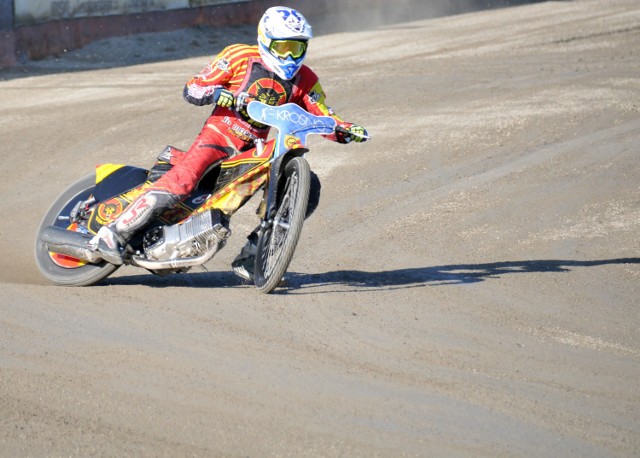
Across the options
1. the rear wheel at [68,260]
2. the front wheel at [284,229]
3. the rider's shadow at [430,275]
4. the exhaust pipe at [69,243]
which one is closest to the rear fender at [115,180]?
the rear wheel at [68,260]

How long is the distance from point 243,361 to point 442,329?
1410mm

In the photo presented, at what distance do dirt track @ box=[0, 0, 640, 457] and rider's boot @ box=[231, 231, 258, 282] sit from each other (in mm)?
135

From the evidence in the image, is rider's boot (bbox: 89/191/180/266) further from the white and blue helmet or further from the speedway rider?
the white and blue helmet

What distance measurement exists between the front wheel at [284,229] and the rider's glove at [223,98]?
1.81 feet

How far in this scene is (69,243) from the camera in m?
7.13

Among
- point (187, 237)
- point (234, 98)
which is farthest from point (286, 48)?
point (187, 237)

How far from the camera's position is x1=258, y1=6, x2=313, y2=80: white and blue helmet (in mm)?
6484

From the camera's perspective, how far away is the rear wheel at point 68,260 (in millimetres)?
7223

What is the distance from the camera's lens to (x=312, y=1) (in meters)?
25.1

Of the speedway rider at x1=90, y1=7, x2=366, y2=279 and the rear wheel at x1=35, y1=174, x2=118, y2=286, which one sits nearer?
the speedway rider at x1=90, y1=7, x2=366, y2=279

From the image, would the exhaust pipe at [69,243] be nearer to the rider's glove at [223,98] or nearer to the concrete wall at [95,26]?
the rider's glove at [223,98]

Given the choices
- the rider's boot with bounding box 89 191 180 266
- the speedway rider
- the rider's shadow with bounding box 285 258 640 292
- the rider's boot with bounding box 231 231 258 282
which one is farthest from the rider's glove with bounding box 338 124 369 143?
the rider's boot with bounding box 89 191 180 266

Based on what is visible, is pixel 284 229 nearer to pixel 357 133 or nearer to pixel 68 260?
pixel 357 133

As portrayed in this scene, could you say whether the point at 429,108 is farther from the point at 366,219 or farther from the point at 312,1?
the point at 312,1
